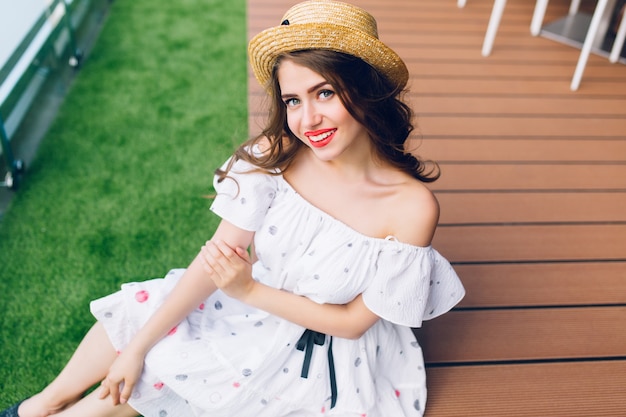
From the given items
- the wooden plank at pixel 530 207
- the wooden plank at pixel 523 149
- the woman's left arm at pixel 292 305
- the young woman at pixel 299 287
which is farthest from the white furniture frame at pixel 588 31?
the woman's left arm at pixel 292 305

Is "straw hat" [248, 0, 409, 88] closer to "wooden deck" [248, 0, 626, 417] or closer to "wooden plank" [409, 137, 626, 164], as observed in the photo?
"wooden deck" [248, 0, 626, 417]

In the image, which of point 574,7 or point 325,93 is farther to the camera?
Answer: point 574,7

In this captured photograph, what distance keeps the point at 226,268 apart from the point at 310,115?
0.34m

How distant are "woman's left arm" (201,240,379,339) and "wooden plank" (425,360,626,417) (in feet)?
1.01

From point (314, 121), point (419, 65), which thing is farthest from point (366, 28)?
point (419, 65)

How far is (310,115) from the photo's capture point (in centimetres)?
111

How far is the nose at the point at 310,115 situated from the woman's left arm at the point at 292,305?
30 centimetres

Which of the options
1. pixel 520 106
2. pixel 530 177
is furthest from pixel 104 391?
pixel 520 106

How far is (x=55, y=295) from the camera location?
181cm

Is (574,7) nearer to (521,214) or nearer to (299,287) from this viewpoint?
(521,214)

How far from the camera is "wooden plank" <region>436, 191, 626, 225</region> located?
194cm

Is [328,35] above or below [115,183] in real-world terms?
above

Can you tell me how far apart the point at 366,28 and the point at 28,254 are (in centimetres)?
144

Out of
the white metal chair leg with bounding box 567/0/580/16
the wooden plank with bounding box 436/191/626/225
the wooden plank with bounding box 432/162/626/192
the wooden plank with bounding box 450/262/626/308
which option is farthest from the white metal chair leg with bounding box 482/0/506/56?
the wooden plank with bounding box 450/262/626/308
